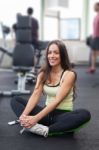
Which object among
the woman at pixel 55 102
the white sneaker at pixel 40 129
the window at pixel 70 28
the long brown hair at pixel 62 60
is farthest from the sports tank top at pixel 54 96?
the window at pixel 70 28

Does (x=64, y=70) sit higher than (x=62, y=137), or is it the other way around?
(x=64, y=70)

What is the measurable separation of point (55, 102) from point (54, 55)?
39cm

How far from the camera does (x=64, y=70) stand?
3227 mm

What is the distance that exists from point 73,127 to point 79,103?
167 centimetres

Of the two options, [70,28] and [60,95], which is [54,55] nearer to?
[60,95]

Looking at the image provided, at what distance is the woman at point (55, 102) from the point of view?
310 centimetres

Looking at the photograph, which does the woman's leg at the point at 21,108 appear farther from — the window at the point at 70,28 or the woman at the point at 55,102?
the window at the point at 70,28

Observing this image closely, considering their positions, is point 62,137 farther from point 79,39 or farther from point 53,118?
point 79,39

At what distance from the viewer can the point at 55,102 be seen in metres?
3.11

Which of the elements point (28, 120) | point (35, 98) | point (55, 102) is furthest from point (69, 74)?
point (28, 120)

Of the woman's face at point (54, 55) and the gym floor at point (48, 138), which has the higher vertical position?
the woman's face at point (54, 55)

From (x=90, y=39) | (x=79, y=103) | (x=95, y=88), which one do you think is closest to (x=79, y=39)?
(x=90, y=39)

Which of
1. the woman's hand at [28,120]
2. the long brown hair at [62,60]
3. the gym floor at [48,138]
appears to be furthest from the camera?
the long brown hair at [62,60]

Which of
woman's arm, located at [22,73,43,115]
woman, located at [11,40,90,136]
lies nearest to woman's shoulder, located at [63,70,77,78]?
woman, located at [11,40,90,136]
